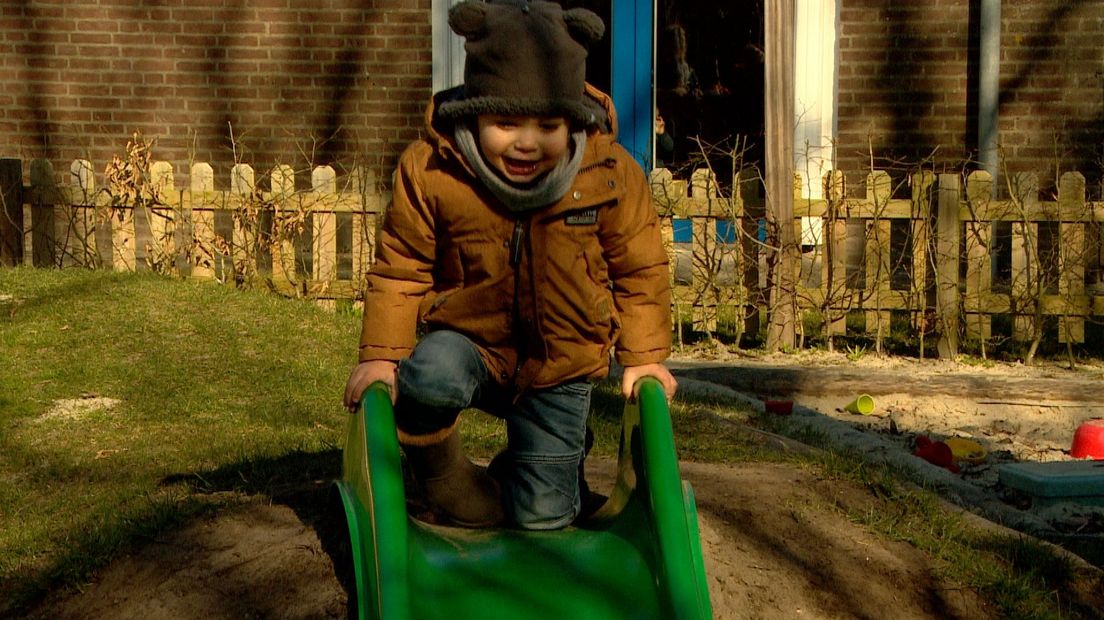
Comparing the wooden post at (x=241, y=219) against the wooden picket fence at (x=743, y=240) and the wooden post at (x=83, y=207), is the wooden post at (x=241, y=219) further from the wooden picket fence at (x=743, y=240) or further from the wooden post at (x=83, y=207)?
the wooden post at (x=83, y=207)

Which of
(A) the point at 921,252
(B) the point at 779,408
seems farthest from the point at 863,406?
(A) the point at 921,252

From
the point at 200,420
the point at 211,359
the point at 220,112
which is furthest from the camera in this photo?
the point at 220,112

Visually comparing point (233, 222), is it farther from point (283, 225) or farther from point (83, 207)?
point (83, 207)

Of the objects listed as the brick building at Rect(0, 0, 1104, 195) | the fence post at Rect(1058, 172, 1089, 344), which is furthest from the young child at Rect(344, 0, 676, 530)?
the brick building at Rect(0, 0, 1104, 195)

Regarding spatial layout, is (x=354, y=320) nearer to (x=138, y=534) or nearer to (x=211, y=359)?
(x=211, y=359)

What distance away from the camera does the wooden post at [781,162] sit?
8.52 meters

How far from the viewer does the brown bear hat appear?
3.40 m

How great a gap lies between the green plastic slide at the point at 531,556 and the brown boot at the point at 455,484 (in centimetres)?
11

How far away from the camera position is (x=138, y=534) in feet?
13.7

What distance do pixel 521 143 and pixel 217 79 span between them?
8.73 meters

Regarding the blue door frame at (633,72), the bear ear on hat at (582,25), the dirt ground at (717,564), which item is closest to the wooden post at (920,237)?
the dirt ground at (717,564)

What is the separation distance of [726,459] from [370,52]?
22.8 feet

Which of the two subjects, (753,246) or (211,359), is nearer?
(211,359)

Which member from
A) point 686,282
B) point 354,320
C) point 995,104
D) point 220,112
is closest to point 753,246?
point 686,282
